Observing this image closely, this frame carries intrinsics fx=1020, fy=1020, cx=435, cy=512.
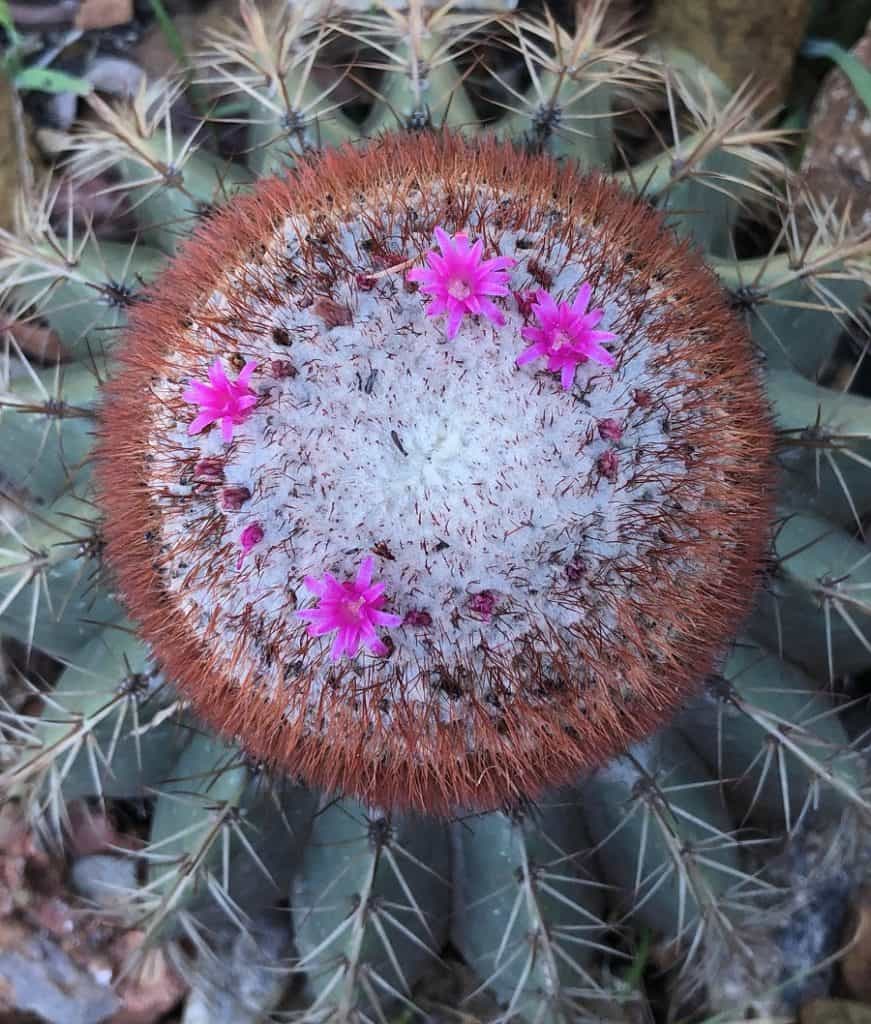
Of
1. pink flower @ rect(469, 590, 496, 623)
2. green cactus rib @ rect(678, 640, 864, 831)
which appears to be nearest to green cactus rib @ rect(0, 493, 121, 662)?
pink flower @ rect(469, 590, 496, 623)

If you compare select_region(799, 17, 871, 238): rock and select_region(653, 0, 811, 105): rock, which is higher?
select_region(653, 0, 811, 105): rock

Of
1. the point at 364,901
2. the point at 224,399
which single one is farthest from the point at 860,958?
the point at 224,399

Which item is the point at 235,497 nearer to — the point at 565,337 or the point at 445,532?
the point at 445,532

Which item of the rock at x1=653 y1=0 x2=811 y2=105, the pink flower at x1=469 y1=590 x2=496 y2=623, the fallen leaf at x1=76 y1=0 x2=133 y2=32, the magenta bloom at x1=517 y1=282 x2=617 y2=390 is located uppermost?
the rock at x1=653 y1=0 x2=811 y2=105

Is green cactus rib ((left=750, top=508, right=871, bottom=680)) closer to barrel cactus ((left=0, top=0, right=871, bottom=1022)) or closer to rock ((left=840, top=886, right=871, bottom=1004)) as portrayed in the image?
barrel cactus ((left=0, top=0, right=871, bottom=1022))

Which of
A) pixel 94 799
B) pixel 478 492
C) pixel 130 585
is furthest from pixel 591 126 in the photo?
pixel 94 799

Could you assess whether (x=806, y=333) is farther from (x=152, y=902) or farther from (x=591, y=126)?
(x=152, y=902)

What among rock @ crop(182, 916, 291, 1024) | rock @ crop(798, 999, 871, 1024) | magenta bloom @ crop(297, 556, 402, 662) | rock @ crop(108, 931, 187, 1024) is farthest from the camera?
rock @ crop(108, 931, 187, 1024)
